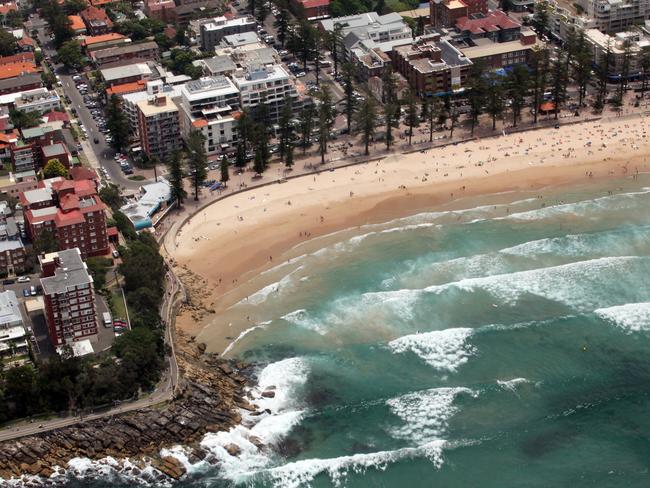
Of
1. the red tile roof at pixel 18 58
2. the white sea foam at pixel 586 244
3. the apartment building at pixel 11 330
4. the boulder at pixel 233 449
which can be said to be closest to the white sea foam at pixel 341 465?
the boulder at pixel 233 449

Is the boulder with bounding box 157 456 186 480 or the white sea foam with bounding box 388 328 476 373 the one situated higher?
the white sea foam with bounding box 388 328 476 373

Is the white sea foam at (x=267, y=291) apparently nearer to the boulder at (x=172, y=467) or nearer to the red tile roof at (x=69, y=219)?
the red tile roof at (x=69, y=219)

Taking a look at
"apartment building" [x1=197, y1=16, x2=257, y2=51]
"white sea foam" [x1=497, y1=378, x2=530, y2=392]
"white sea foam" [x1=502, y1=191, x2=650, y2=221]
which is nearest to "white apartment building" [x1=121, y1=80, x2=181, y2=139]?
"apartment building" [x1=197, y1=16, x2=257, y2=51]

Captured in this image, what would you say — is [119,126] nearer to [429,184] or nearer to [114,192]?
[114,192]

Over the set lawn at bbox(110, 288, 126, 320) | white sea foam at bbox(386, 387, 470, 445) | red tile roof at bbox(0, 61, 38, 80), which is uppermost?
red tile roof at bbox(0, 61, 38, 80)

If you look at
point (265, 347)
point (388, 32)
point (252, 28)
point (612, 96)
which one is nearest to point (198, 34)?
point (252, 28)

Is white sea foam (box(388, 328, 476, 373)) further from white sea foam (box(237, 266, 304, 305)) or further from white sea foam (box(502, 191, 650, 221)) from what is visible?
white sea foam (box(502, 191, 650, 221))

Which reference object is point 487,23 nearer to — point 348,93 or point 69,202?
point 348,93
